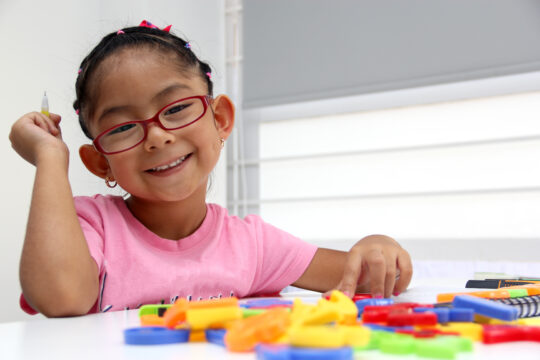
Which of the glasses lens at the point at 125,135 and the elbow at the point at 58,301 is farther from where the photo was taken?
the glasses lens at the point at 125,135

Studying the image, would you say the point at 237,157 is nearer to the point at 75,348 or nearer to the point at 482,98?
the point at 482,98

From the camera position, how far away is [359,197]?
89.7 inches

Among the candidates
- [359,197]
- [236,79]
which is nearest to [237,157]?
[236,79]

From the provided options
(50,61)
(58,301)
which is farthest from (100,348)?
(50,61)

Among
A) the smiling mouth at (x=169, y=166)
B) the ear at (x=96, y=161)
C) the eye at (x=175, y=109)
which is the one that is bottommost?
the smiling mouth at (x=169, y=166)

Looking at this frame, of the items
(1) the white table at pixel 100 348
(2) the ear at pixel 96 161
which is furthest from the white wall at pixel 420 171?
(1) the white table at pixel 100 348

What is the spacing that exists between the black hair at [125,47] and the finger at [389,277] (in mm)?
478

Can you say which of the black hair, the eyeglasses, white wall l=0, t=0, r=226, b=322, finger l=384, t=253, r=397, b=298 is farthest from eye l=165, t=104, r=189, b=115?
white wall l=0, t=0, r=226, b=322

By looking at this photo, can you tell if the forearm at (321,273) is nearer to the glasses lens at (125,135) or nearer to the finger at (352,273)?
the finger at (352,273)

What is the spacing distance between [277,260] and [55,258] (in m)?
0.45

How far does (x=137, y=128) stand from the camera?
806 mm

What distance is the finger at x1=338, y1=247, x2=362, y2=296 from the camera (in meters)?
0.76

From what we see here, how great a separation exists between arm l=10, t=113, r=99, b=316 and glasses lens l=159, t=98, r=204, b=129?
0.55 feet

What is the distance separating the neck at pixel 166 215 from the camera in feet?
3.00
